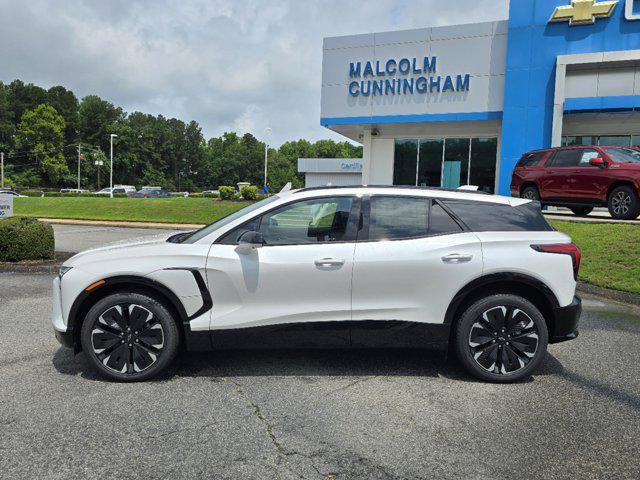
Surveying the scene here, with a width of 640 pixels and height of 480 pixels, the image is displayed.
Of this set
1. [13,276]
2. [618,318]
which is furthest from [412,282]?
[13,276]

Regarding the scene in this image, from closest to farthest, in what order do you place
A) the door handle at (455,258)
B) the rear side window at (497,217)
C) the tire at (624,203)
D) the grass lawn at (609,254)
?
the door handle at (455,258), the rear side window at (497,217), the grass lawn at (609,254), the tire at (624,203)

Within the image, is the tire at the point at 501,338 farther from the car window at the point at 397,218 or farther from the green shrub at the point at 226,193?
the green shrub at the point at 226,193

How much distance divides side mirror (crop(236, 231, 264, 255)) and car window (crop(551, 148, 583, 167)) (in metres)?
11.8

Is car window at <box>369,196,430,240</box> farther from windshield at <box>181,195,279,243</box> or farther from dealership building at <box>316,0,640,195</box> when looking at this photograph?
dealership building at <box>316,0,640,195</box>

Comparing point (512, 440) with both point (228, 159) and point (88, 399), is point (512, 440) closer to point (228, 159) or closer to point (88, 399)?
point (88, 399)

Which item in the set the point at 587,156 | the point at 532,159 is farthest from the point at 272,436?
the point at 532,159

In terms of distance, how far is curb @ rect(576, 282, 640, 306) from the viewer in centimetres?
722

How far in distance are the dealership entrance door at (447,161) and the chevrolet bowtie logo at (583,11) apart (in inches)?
226

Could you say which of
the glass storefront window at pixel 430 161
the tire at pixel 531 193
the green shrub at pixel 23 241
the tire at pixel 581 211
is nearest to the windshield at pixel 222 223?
the green shrub at pixel 23 241

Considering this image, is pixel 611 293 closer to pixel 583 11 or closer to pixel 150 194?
pixel 583 11

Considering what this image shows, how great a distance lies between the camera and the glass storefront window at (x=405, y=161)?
24.6m

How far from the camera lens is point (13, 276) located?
8.65 meters

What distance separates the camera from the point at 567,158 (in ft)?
43.2

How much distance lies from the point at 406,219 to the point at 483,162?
20.6 meters
